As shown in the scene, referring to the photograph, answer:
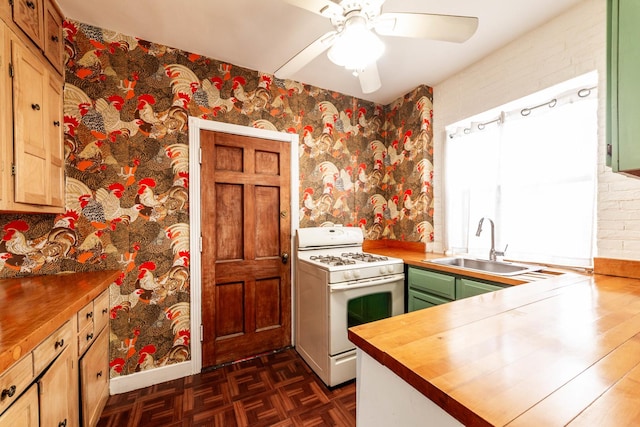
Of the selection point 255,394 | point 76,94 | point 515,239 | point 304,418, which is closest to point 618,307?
point 515,239

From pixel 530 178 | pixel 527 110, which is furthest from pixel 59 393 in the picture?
pixel 527 110

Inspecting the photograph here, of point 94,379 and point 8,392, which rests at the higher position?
point 8,392

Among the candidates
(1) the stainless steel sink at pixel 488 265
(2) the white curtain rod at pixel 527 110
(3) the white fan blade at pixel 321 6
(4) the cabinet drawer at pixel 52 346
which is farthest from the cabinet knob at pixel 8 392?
(2) the white curtain rod at pixel 527 110

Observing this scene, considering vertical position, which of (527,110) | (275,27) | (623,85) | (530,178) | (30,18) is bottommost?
(530,178)

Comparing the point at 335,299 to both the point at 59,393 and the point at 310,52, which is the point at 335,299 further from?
the point at 310,52

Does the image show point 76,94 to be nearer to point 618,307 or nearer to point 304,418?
point 304,418

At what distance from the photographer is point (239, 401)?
1906 mm

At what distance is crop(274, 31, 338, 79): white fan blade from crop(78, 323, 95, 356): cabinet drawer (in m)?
1.81

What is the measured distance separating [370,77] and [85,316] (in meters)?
2.14

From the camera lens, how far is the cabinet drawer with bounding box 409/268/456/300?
2.05 m

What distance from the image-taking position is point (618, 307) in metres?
1.06

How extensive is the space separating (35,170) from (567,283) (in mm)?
2912

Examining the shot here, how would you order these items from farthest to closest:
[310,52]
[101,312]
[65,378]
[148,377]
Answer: [148,377] < [101,312] < [310,52] < [65,378]

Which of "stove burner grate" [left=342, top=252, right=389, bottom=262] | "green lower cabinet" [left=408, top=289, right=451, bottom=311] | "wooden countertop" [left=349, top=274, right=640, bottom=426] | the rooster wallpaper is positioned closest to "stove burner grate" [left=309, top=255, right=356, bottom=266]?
"stove burner grate" [left=342, top=252, right=389, bottom=262]
